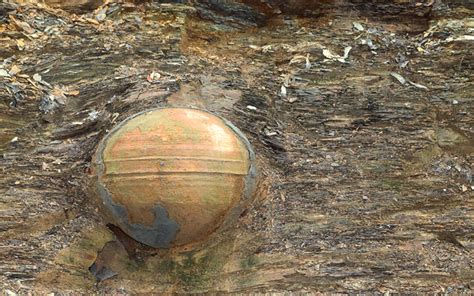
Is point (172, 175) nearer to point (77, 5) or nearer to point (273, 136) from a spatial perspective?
point (273, 136)

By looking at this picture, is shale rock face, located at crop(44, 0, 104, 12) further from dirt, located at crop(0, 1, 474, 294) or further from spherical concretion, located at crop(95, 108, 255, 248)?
spherical concretion, located at crop(95, 108, 255, 248)

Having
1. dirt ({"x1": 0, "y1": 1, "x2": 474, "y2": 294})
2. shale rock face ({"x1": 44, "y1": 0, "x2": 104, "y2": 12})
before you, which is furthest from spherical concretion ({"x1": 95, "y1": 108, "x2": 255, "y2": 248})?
shale rock face ({"x1": 44, "y1": 0, "x2": 104, "y2": 12})

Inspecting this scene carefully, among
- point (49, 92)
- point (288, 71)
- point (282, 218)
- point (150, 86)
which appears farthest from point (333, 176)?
point (49, 92)

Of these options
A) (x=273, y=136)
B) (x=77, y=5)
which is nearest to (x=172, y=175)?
(x=273, y=136)

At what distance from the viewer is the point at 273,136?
11.4ft

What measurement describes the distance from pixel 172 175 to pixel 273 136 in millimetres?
773

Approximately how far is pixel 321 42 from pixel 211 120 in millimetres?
994

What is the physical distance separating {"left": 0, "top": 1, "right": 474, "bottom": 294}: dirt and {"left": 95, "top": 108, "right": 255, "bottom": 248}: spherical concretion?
0.19 meters

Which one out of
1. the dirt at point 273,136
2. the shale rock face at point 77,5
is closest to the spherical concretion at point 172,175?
the dirt at point 273,136

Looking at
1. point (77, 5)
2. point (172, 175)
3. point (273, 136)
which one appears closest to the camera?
point (172, 175)

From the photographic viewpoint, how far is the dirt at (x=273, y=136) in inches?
123

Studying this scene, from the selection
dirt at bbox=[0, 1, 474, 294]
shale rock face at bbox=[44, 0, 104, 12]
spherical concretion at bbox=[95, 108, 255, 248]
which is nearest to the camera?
spherical concretion at bbox=[95, 108, 255, 248]

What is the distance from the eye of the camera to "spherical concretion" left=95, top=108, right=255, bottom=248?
2996mm

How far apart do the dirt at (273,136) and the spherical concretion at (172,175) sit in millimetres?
190
